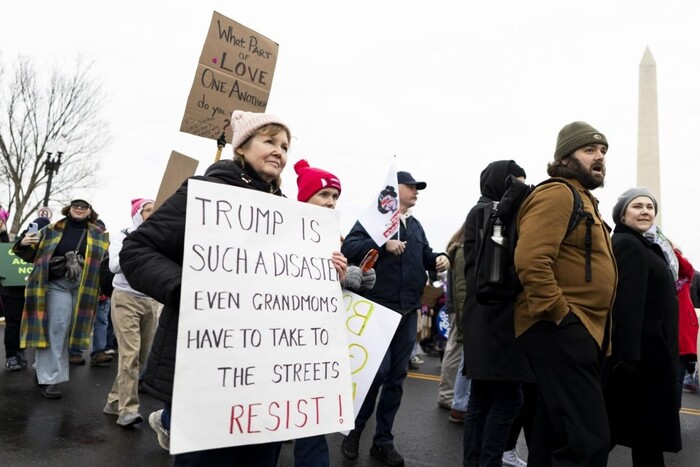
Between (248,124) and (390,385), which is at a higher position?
(248,124)

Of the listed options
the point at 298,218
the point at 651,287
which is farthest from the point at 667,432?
the point at 298,218

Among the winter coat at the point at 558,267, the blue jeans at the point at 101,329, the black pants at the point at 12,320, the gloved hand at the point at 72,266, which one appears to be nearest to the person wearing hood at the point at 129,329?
the gloved hand at the point at 72,266

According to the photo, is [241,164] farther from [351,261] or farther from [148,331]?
[148,331]

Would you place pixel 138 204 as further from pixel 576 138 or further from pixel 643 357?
pixel 643 357

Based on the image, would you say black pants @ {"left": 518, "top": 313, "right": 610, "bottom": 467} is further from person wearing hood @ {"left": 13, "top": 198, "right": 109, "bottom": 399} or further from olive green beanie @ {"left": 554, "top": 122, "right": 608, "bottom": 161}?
person wearing hood @ {"left": 13, "top": 198, "right": 109, "bottom": 399}

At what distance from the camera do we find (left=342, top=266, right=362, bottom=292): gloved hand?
3095mm

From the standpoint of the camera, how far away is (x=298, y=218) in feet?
8.05

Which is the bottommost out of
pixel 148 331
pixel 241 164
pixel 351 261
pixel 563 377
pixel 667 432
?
pixel 148 331

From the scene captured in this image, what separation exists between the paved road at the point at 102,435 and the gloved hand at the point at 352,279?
1803 millimetres

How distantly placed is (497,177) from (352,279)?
1472 mm

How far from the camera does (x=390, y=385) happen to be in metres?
4.53

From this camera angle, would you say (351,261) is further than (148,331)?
No

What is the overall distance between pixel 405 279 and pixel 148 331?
244cm

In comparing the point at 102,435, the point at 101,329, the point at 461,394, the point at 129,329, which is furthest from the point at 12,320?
the point at 461,394
